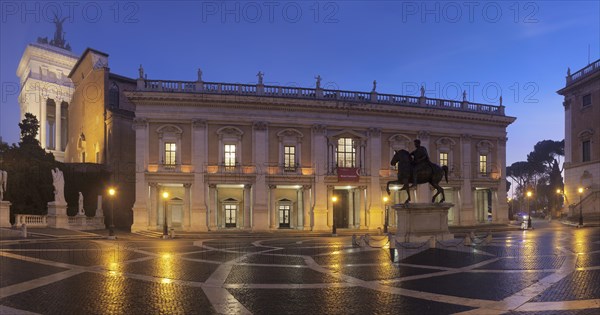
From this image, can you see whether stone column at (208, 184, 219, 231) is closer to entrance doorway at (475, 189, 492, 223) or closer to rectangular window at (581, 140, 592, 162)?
entrance doorway at (475, 189, 492, 223)

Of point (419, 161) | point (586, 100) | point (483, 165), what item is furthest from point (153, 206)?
point (586, 100)

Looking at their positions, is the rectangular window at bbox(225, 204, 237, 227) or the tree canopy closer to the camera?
the rectangular window at bbox(225, 204, 237, 227)

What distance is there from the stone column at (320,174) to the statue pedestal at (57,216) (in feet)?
69.9

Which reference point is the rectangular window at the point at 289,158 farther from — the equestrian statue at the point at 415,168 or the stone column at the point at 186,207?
the equestrian statue at the point at 415,168

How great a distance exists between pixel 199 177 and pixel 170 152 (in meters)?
→ 3.49

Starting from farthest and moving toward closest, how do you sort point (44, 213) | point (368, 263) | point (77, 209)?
point (77, 209)
point (44, 213)
point (368, 263)

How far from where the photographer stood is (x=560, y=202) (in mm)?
79125

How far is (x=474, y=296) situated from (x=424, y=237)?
1132 cm

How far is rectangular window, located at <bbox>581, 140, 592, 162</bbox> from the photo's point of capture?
49.8m

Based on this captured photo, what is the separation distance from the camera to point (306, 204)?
42781 millimetres

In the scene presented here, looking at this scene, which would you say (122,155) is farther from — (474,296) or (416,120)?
(474,296)

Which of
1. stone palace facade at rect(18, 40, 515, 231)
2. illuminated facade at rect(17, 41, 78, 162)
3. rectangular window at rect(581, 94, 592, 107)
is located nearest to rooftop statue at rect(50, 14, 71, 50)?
illuminated facade at rect(17, 41, 78, 162)

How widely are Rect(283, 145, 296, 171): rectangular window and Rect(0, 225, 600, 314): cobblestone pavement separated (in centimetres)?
2304

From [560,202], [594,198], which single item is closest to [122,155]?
[594,198]
